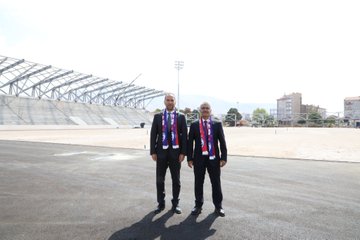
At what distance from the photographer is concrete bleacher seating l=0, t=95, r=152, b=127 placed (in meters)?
50.4

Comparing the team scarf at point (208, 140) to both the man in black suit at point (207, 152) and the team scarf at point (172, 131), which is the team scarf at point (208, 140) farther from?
the team scarf at point (172, 131)

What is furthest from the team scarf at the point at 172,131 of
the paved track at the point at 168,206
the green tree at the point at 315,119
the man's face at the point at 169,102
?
the green tree at the point at 315,119

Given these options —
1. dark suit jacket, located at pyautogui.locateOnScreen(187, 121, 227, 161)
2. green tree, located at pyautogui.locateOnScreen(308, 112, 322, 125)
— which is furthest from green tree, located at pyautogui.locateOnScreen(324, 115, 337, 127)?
dark suit jacket, located at pyautogui.locateOnScreen(187, 121, 227, 161)

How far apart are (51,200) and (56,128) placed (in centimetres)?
4897

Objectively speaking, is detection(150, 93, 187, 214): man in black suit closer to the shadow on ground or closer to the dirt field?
the shadow on ground

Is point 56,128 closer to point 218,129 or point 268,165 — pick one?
point 268,165

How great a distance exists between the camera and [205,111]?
477cm

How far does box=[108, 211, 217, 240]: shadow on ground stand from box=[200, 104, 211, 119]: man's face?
64.8 inches

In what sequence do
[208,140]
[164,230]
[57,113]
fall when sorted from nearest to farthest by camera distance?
[164,230] < [208,140] < [57,113]

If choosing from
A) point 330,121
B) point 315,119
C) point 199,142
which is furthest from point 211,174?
point 330,121

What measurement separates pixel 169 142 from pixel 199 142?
1.67ft

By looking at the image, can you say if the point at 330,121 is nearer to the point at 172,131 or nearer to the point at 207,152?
the point at 207,152

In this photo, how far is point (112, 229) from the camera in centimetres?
402

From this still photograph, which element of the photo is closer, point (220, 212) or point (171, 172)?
point (220, 212)
